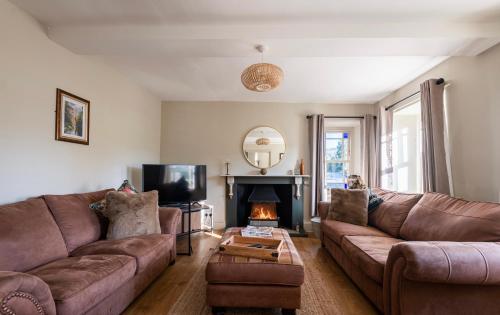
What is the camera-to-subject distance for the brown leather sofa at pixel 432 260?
4.75ft

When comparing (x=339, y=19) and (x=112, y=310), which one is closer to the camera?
(x=112, y=310)

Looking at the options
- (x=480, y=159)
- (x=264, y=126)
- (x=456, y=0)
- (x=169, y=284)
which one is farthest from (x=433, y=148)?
(x=169, y=284)

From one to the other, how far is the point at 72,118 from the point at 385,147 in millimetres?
4356

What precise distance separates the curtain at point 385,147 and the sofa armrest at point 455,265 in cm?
261

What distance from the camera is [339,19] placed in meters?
2.13

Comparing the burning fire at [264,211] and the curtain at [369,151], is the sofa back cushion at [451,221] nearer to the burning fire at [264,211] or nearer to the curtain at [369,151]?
the curtain at [369,151]

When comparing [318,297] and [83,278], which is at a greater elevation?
[83,278]

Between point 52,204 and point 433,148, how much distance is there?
3.82 metres

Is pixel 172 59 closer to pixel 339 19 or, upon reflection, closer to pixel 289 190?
pixel 339 19

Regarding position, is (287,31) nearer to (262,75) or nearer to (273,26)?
(273,26)

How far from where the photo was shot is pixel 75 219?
217cm

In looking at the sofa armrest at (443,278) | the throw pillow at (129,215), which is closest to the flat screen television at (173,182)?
the throw pillow at (129,215)

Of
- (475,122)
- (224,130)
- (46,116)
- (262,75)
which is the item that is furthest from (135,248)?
(475,122)

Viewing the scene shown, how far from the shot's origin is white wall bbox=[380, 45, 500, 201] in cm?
229
